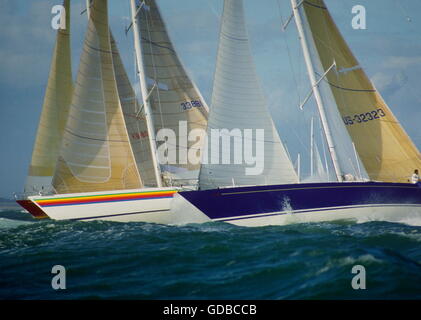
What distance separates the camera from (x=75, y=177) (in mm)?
21078

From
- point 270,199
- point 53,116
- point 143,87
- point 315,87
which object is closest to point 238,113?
point 270,199

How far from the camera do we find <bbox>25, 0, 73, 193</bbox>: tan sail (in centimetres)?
2633

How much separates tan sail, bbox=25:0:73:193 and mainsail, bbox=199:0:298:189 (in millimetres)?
11320

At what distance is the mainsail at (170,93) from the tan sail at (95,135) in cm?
252

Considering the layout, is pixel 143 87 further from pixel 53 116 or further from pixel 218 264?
pixel 218 264

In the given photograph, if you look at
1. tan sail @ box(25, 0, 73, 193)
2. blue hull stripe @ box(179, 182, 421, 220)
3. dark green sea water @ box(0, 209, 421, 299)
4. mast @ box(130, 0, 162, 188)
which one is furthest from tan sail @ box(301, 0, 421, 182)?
tan sail @ box(25, 0, 73, 193)

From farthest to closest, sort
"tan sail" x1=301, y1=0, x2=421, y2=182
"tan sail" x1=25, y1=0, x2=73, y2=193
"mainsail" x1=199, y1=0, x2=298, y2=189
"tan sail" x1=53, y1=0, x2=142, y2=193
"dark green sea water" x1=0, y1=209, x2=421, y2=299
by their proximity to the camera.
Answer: "tan sail" x1=25, y1=0, x2=73, y2=193 → "tan sail" x1=53, y1=0, x2=142, y2=193 → "tan sail" x1=301, y1=0, x2=421, y2=182 → "mainsail" x1=199, y1=0, x2=298, y2=189 → "dark green sea water" x1=0, y1=209, x2=421, y2=299

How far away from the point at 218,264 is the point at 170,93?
53.2ft

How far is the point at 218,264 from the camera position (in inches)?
406

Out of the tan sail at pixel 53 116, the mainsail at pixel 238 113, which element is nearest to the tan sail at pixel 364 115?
the mainsail at pixel 238 113

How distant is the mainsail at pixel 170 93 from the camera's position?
2458cm

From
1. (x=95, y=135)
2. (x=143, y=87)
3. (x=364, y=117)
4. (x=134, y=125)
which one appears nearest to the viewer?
(x=364, y=117)

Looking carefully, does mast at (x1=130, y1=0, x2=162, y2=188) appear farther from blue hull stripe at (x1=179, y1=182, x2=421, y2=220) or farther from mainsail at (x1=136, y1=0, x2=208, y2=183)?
blue hull stripe at (x1=179, y1=182, x2=421, y2=220)
